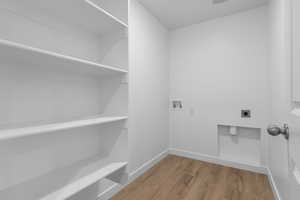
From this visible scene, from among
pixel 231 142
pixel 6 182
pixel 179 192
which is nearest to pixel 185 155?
pixel 231 142

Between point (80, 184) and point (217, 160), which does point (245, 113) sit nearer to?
point (217, 160)

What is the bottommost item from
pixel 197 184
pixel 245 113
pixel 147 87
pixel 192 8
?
pixel 197 184

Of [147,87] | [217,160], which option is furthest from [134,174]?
[217,160]

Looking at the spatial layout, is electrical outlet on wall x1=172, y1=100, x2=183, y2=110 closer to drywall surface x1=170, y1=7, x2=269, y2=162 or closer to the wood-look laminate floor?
drywall surface x1=170, y1=7, x2=269, y2=162

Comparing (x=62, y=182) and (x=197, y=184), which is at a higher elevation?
(x=62, y=182)

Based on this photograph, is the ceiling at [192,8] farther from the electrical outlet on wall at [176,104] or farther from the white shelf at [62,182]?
the white shelf at [62,182]

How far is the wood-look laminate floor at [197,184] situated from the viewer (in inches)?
59.6

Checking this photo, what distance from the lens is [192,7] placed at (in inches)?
78.1

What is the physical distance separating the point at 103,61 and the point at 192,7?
5.26 feet

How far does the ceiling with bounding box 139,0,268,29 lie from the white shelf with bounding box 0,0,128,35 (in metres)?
1.12

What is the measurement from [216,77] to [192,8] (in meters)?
1.12

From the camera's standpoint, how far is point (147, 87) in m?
2.10

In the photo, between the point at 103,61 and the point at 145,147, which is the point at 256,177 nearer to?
the point at 145,147

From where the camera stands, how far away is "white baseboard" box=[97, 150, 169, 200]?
4.66 ft
